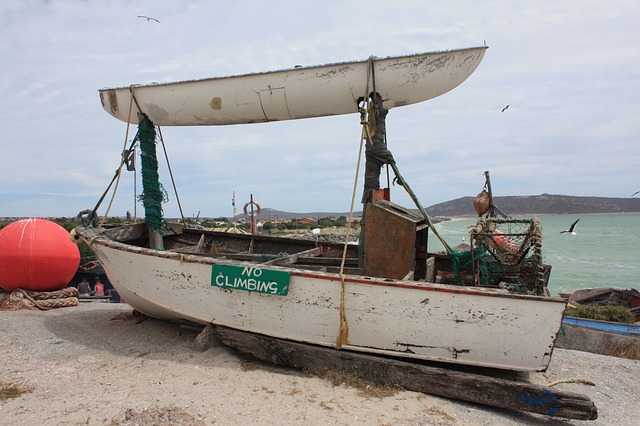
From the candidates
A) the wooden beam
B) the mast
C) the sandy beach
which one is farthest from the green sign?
the mast

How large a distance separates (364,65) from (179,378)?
475cm

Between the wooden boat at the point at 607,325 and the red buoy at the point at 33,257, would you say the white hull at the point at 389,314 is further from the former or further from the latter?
the wooden boat at the point at 607,325

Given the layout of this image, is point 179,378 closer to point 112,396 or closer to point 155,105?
point 112,396

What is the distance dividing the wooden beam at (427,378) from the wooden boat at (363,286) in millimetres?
123

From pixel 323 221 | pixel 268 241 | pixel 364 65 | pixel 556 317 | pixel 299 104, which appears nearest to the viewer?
pixel 556 317

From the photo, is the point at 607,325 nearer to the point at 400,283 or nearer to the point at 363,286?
the point at 400,283

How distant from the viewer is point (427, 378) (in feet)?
14.8

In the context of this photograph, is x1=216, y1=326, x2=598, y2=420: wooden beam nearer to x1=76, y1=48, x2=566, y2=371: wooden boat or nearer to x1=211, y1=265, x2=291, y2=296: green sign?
x1=76, y1=48, x2=566, y2=371: wooden boat

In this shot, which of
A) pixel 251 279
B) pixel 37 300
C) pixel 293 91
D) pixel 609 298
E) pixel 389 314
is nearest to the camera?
pixel 389 314

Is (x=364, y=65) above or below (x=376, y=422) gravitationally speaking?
above

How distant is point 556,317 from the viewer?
415cm

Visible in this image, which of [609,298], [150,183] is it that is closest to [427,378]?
[150,183]

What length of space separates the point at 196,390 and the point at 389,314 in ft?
7.36

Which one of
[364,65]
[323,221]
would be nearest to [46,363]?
[364,65]
